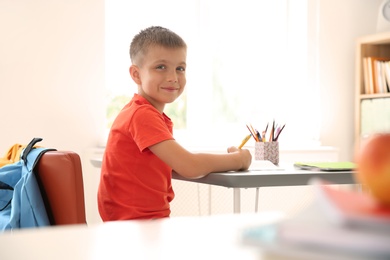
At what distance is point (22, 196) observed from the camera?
1.83 meters

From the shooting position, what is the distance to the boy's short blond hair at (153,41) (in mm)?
2096

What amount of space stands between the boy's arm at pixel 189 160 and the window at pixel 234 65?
2.09 meters

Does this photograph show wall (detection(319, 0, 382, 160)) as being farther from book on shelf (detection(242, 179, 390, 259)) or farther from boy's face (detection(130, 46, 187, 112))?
book on shelf (detection(242, 179, 390, 259))

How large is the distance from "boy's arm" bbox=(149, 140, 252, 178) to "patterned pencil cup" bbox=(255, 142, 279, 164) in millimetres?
429

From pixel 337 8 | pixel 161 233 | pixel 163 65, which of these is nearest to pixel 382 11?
pixel 337 8

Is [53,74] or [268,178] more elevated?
[53,74]

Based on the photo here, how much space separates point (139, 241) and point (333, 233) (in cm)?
18

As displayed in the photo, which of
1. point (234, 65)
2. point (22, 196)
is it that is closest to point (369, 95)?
point (234, 65)

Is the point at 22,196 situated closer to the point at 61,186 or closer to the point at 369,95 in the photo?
the point at 61,186

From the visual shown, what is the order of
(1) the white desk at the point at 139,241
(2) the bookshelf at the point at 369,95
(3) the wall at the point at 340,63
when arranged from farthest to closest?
(3) the wall at the point at 340,63 < (2) the bookshelf at the point at 369,95 < (1) the white desk at the point at 139,241

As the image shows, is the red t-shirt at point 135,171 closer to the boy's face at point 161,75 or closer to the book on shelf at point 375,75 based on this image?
the boy's face at point 161,75

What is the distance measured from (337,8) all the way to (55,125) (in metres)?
2.10

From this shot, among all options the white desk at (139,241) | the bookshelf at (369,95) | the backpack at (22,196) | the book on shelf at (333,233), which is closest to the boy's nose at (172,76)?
the backpack at (22,196)

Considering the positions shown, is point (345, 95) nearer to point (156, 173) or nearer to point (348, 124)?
point (348, 124)
